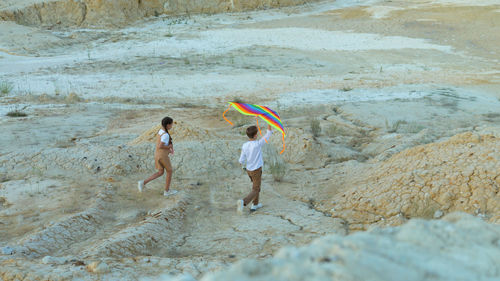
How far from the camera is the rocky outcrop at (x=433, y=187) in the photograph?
159 inches

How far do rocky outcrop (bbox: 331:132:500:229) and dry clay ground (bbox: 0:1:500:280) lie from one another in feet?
0.47

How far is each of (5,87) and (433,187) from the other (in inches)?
381

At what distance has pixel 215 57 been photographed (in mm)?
13719

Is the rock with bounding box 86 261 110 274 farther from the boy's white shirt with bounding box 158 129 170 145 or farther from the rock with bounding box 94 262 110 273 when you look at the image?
the boy's white shirt with bounding box 158 129 170 145

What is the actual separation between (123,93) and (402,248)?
9605mm

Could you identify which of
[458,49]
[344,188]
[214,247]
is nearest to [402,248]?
[214,247]

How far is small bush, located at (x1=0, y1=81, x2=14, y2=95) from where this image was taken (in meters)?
10.1

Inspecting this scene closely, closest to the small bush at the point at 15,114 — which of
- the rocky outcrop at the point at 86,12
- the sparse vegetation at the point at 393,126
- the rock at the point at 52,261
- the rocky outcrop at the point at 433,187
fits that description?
the rock at the point at 52,261

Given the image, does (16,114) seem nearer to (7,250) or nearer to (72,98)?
(72,98)

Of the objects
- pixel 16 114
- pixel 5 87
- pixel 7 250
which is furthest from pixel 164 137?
pixel 5 87

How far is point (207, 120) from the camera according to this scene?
8.47 metres

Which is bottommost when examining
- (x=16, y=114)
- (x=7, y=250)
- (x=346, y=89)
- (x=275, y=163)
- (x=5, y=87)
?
(x=275, y=163)

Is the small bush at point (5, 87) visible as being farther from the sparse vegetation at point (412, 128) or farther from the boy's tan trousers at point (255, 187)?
the sparse vegetation at point (412, 128)

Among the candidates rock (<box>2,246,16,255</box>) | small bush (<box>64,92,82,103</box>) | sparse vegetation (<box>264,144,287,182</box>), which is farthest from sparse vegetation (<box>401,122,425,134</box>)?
small bush (<box>64,92,82,103</box>)
